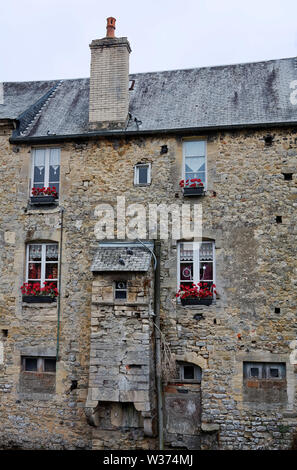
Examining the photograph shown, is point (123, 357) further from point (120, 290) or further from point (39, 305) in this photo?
point (39, 305)

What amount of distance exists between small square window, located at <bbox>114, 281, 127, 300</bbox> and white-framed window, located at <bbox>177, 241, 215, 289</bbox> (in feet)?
4.20

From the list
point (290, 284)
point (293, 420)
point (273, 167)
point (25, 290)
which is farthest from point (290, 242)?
point (25, 290)

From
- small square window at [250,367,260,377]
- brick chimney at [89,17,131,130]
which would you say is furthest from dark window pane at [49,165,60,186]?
small square window at [250,367,260,377]

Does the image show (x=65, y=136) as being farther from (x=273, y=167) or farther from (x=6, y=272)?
(x=273, y=167)

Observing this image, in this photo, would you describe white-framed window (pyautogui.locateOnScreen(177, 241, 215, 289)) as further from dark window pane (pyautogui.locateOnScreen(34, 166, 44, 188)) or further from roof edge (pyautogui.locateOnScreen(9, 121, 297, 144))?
dark window pane (pyautogui.locateOnScreen(34, 166, 44, 188))

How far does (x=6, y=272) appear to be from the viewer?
12.2 metres

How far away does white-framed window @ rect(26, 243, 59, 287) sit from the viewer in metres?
12.1

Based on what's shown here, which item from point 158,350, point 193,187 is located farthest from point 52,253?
point 193,187

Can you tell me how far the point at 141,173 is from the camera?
40.0 feet

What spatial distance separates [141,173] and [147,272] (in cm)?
250

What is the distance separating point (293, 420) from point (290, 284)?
9.11ft

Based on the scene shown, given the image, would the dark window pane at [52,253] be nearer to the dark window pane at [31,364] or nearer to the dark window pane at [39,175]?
the dark window pane at [39,175]

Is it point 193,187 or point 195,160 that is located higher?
point 195,160

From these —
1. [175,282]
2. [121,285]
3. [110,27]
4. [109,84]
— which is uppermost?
[110,27]
